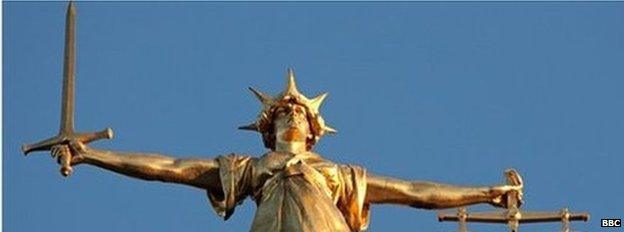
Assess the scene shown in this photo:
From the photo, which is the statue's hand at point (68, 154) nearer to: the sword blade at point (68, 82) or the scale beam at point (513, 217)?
the sword blade at point (68, 82)

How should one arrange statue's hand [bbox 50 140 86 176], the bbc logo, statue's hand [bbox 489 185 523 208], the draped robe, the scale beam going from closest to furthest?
the draped robe, statue's hand [bbox 50 140 86 176], statue's hand [bbox 489 185 523 208], the scale beam, the bbc logo

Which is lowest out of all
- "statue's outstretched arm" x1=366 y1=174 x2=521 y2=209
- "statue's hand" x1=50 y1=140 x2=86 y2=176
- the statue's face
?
"statue's hand" x1=50 y1=140 x2=86 y2=176

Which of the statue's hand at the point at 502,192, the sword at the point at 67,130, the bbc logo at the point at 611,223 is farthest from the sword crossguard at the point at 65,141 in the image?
the bbc logo at the point at 611,223

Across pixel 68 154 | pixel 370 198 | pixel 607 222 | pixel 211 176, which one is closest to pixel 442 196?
pixel 370 198

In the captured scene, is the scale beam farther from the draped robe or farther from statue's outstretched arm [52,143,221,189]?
statue's outstretched arm [52,143,221,189]

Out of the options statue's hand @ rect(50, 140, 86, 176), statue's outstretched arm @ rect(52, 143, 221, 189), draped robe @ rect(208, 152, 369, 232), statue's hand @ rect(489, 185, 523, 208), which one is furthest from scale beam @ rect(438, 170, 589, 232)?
statue's hand @ rect(50, 140, 86, 176)

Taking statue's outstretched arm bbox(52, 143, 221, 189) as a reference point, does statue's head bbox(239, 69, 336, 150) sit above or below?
above

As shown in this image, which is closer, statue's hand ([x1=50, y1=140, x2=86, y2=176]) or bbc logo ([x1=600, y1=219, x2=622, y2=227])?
statue's hand ([x1=50, y1=140, x2=86, y2=176])

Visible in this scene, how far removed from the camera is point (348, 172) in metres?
20.7

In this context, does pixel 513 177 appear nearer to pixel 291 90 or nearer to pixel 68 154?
pixel 291 90

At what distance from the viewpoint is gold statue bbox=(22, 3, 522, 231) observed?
19688 mm

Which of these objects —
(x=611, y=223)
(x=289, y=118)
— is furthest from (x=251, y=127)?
(x=611, y=223)

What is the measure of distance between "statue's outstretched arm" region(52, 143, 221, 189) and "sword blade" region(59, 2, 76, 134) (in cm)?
26

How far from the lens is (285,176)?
20.1m
